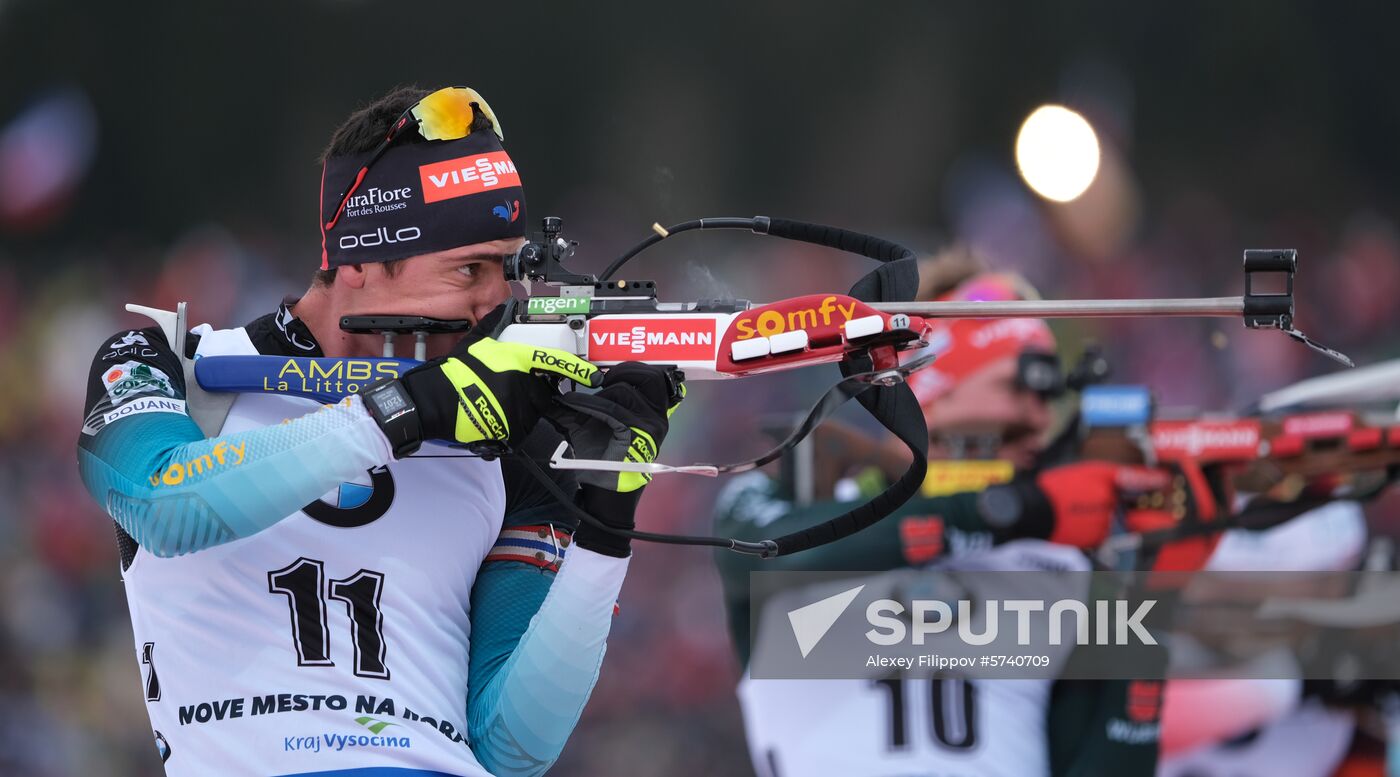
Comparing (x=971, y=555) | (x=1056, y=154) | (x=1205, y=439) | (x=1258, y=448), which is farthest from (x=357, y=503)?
(x=1056, y=154)

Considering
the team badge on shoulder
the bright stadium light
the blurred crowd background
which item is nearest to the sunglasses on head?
the team badge on shoulder

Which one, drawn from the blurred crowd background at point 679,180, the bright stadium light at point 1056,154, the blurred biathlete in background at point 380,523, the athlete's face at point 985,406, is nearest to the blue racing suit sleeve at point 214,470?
the blurred biathlete in background at point 380,523

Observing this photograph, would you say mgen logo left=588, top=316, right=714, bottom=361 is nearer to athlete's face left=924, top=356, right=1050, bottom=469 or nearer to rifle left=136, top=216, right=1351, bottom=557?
rifle left=136, top=216, right=1351, bottom=557

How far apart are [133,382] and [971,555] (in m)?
2.03

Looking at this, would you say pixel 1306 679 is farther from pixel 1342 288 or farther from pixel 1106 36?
pixel 1106 36

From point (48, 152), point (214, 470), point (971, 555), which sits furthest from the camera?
point (48, 152)

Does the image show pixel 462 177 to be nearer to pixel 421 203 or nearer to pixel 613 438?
pixel 421 203

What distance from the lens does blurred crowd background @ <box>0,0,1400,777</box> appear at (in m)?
4.11

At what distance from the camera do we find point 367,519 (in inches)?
64.3

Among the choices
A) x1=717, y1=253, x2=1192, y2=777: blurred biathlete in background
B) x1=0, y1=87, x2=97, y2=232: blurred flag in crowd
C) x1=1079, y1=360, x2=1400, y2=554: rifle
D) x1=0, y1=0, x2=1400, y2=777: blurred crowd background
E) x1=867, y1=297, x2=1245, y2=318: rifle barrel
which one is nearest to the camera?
x1=867, y1=297, x2=1245, y2=318: rifle barrel

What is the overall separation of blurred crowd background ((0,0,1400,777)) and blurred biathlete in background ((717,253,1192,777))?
85 cm

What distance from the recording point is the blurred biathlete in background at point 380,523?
1.49 metres

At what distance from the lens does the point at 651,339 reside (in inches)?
65.8

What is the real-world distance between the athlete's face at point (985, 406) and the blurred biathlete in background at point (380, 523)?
5.76 feet
